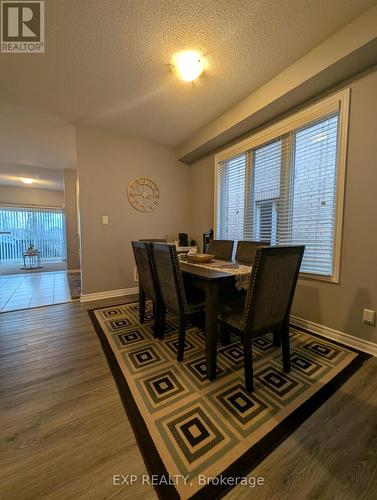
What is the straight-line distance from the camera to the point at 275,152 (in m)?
2.53

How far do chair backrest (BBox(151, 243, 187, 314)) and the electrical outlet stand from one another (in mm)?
1551

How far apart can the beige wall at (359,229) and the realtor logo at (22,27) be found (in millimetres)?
2564

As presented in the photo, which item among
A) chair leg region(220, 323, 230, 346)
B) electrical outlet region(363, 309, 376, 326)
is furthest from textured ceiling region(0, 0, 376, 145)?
chair leg region(220, 323, 230, 346)

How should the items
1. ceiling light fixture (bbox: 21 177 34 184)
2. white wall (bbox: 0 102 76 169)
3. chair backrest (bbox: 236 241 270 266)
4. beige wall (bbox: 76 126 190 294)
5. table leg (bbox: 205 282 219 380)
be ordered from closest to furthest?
1. table leg (bbox: 205 282 219 380)
2. chair backrest (bbox: 236 241 270 266)
3. white wall (bbox: 0 102 76 169)
4. beige wall (bbox: 76 126 190 294)
5. ceiling light fixture (bbox: 21 177 34 184)

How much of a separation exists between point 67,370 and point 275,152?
303 centimetres

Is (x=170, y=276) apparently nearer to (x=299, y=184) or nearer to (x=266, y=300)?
(x=266, y=300)

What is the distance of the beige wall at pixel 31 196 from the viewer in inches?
248

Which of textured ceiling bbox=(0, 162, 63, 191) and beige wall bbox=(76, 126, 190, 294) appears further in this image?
textured ceiling bbox=(0, 162, 63, 191)

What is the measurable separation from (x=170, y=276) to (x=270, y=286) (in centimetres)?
72

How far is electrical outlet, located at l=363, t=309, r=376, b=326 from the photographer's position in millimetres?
1720

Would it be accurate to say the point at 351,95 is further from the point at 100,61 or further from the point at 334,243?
the point at 100,61

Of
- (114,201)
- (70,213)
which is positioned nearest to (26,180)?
(70,213)

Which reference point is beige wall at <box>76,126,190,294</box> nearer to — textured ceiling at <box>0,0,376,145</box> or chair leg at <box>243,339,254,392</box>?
textured ceiling at <box>0,0,376,145</box>

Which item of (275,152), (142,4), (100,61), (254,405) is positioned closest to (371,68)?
(275,152)
